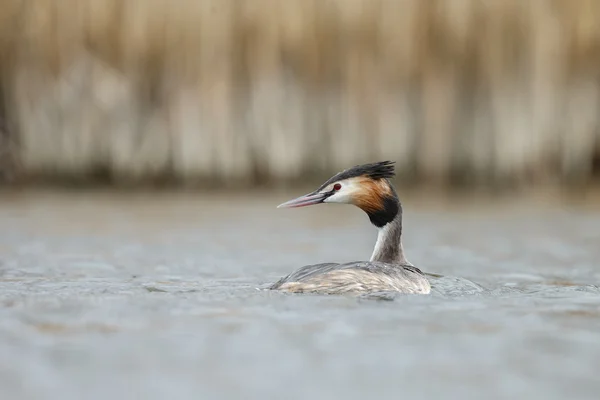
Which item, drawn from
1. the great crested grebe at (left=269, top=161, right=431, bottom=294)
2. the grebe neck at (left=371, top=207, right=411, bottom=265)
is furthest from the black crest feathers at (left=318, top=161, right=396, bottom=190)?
the grebe neck at (left=371, top=207, right=411, bottom=265)

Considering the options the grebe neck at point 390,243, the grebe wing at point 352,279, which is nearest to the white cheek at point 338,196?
the grebe neck at point 390,243

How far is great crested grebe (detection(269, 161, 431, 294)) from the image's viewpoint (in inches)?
286

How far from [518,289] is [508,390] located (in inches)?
120

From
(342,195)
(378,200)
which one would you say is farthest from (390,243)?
(342,195)

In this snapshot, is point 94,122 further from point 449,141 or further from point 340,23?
point 449,141

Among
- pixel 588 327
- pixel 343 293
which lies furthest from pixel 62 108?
pixel 588 327

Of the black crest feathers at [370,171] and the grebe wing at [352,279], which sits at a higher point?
the black crest feathers at [370,171]

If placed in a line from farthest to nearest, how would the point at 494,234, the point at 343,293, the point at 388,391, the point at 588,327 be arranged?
the point at 494,234 < the point at 343,293 < the point at 588,327 < the point at 388,391

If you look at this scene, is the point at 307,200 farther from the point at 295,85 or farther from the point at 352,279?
the point at 295,85

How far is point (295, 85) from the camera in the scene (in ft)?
44.7

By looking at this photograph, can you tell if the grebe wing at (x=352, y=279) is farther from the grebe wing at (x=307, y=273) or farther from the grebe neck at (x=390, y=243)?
the grebe neck at (x=390, y=243)

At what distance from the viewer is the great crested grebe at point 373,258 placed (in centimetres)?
725

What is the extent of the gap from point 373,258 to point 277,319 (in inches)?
Result: 91.5

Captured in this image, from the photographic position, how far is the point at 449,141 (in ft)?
45.3
